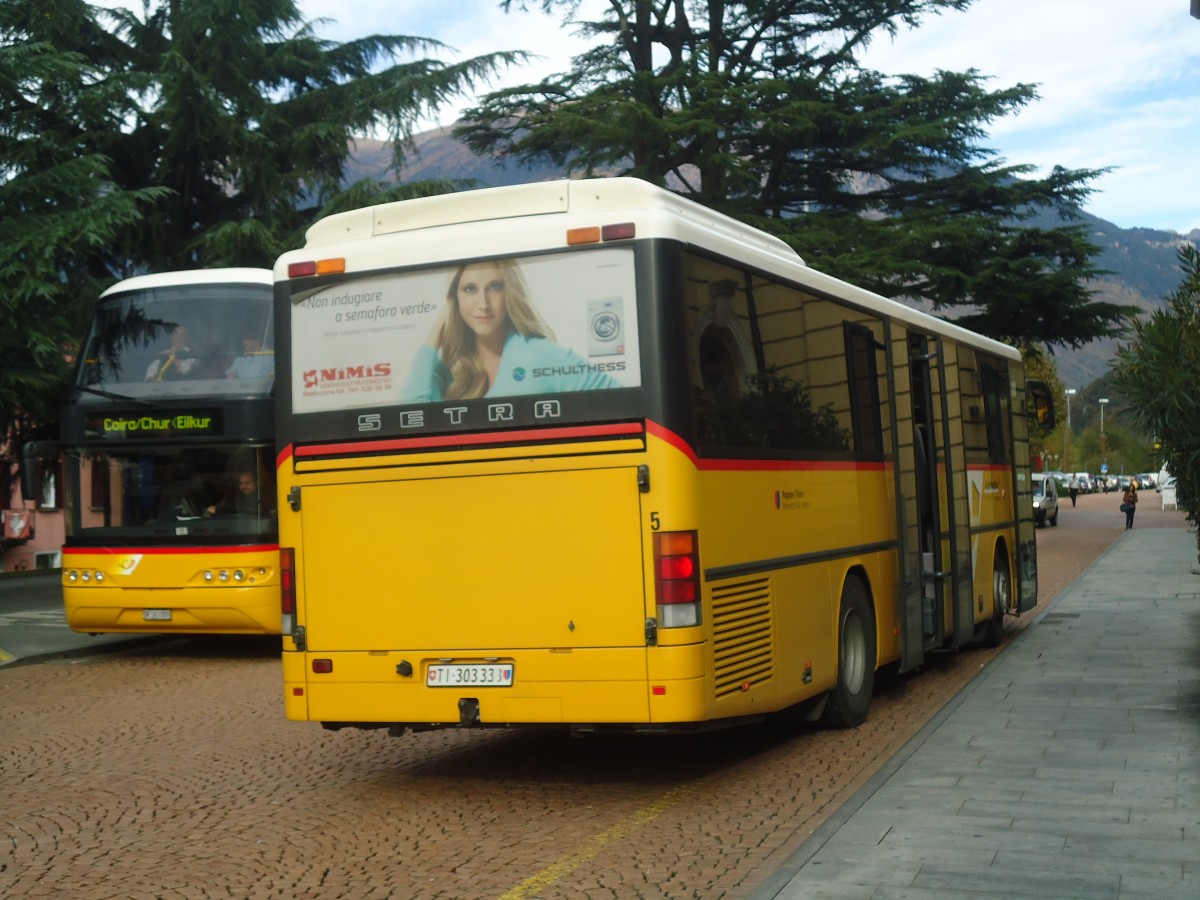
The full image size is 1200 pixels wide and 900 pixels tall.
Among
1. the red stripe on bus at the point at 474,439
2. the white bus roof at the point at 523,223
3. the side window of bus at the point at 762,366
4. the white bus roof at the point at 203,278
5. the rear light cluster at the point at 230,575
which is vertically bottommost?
the rear light cluster at the point at 230,575

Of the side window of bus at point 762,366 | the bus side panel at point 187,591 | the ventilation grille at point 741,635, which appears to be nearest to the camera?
the ventilation grille at point 741,635

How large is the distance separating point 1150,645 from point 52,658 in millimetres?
11352

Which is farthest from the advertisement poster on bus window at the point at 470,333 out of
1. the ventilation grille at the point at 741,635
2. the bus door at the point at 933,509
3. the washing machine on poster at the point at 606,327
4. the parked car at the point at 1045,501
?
the parked car at the point at 1045,501

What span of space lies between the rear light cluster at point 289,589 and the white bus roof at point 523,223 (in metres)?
1.57

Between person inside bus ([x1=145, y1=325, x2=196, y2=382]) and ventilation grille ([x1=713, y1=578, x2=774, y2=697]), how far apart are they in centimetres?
888

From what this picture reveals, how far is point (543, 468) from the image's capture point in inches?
314

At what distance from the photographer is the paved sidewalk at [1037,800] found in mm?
6012

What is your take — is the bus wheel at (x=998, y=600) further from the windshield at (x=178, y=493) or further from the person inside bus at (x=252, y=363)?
the person inside bus at (x=252, y=363)

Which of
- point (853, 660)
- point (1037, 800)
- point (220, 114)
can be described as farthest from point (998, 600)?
point (220, 114)

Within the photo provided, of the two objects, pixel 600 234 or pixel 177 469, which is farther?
pixel 177 469

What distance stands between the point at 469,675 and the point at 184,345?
891 cm

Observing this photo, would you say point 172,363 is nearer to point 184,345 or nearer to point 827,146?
point 184,345

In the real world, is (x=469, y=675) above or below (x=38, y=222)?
below

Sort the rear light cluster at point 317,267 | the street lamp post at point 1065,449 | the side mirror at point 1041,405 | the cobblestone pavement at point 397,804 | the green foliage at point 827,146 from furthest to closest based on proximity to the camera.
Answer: the street lamp post at point 1065,449
the green foliage at point 827,146
the side mirror at point 1041,405
the rear light cluster at point 317,267
the cobblestone pavement at point 397,804
